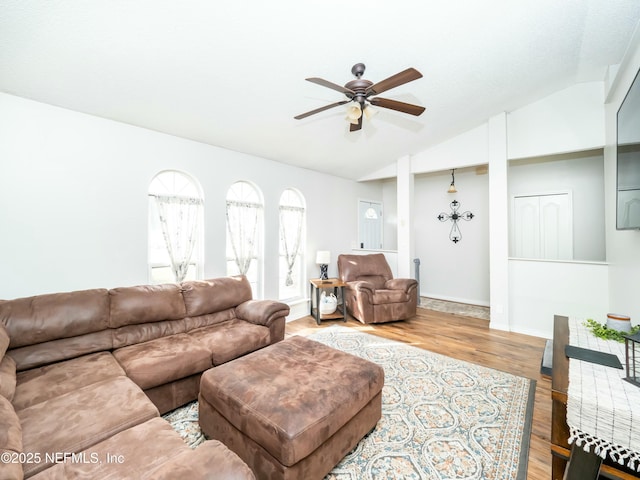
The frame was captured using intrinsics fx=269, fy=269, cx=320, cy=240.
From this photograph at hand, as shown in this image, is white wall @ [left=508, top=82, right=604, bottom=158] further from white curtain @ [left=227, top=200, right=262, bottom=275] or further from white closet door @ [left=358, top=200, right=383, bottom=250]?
white curtain @ [left=227, top=200, right=262, bottom=275]

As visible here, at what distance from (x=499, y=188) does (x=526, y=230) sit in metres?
1.41

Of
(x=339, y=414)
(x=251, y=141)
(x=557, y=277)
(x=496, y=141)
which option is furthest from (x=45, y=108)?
(x=557, y=277)

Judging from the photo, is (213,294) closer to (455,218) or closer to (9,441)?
(9,441)

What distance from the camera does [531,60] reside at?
2.85 meters

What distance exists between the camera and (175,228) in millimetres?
3268

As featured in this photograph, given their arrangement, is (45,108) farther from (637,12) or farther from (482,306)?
(482,306)

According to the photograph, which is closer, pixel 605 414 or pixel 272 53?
pixel 605 414

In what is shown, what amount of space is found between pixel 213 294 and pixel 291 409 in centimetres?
189

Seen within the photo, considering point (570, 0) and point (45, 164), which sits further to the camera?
point (45, 164)

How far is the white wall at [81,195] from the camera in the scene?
7.48 feet

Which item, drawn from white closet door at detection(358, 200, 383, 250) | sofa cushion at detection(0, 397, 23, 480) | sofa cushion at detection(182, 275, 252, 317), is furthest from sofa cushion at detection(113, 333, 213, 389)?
white closet door at detection(358, 200, 383, 250)

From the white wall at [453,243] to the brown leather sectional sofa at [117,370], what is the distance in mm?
4271

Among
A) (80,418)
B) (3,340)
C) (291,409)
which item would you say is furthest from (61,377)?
(291,409)

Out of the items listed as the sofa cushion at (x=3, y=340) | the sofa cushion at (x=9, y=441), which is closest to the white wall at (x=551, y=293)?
the sofa cushion at (x=9, y=441)
